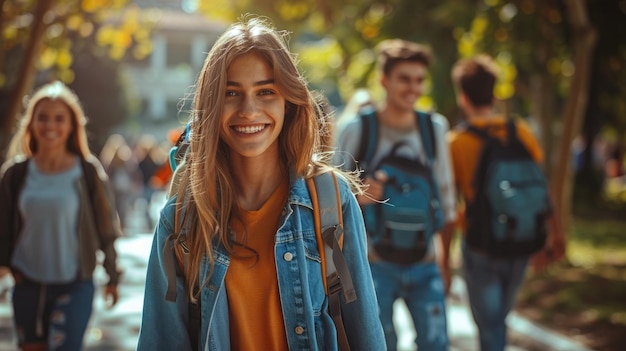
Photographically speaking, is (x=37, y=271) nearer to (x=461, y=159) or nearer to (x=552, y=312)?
(x=461, y=159)

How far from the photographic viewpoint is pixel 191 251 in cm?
272

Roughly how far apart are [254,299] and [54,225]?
265cm

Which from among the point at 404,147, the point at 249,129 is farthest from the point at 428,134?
the point at 249,129

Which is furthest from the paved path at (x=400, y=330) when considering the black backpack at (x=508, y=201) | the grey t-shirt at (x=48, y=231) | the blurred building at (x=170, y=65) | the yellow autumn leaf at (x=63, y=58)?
the blurred building at (x=170, y=65)

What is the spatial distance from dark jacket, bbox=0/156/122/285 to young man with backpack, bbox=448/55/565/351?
2062 mm

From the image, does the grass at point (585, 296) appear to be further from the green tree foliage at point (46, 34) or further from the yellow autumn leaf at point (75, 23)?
the yellow autumn leaf at point (75, 23)

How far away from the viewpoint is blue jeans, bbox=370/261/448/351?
16.0 ft

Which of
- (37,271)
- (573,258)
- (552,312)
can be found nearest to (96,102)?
(573,258)

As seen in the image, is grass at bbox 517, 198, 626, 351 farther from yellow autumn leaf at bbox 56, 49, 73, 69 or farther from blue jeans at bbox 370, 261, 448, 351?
yellow autumn leaf at bbox 56, 49, 73, 69

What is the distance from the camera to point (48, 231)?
5059 millimetres

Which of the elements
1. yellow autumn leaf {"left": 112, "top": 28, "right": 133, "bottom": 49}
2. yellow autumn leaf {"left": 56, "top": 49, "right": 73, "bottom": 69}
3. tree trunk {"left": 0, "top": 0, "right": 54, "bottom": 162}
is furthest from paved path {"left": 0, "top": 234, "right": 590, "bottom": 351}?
yellow autumn leaf {"left": 112, "top": 28, "right": 133, "bottom": 49}

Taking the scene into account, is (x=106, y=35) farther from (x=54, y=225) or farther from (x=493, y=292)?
(x=493, y=292)

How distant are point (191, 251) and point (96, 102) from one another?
43.9 metres

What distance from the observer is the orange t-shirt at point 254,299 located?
2719mm
